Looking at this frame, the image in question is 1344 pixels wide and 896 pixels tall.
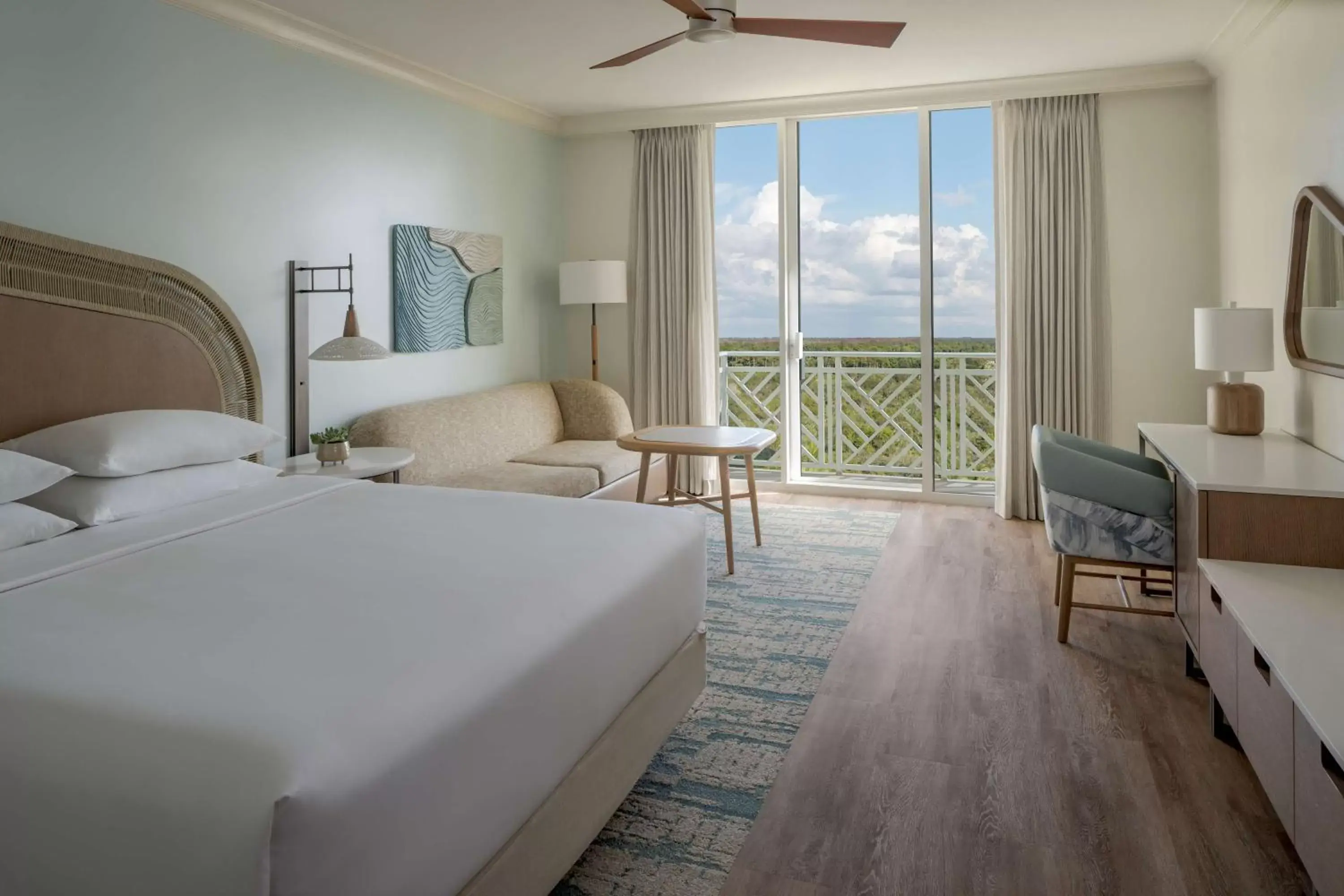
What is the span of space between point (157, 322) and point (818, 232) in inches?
165

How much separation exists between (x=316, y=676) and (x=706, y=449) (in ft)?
9.69

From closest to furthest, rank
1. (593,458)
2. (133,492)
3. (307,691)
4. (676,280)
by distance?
1. (307,691)
2. (133,492)
3. (593,458)
4. (676,280)

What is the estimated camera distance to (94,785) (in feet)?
4.05

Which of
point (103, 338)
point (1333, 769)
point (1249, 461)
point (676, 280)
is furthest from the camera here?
point (676, 280)

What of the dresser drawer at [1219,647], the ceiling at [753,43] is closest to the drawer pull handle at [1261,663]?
the dresser drawer at [1219,647]

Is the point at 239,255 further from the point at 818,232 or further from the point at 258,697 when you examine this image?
the point at 818,232

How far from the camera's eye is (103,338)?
308cm

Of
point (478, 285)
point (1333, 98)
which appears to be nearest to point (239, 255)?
point (478, 285)

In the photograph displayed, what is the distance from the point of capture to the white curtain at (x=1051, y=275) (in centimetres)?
517

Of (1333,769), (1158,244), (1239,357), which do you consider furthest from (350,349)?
(1158,244)

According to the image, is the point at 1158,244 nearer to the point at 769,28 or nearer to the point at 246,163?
the point at 769,28

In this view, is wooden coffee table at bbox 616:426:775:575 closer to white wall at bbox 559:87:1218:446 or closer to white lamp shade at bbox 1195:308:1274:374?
white lamp shade at bbox 1195:308:1274:374

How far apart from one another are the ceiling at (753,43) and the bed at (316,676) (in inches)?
75.2

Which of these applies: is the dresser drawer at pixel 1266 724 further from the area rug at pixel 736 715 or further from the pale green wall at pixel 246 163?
the pale green wall at pixel 246 163
